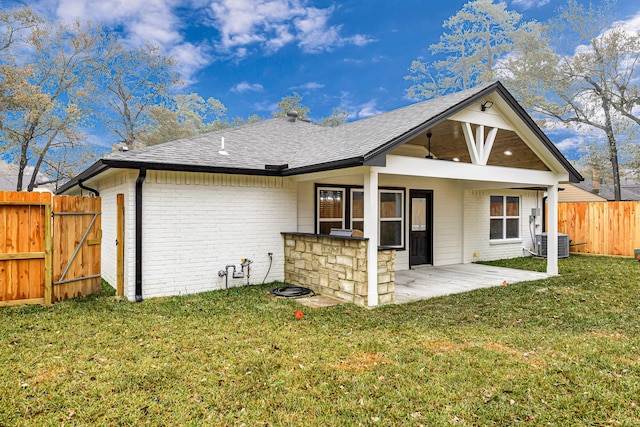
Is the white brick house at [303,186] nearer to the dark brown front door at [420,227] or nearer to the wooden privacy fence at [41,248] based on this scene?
the dark brown front door at [420,227]

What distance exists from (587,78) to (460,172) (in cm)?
1994

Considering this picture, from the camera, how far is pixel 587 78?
21.3 meters

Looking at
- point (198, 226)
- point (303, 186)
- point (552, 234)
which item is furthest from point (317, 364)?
point (552, 234)

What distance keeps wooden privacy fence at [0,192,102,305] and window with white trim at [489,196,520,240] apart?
1088cm

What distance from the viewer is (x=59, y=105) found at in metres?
21.0

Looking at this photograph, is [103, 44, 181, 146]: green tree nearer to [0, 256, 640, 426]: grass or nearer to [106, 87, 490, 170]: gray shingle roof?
[106, 87, 490, 170]: gray shingle roof

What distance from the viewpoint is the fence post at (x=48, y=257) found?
602 centimetres

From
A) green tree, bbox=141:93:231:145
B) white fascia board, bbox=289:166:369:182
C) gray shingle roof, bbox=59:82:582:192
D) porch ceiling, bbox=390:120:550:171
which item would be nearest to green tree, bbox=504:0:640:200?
porch ceiling, bbox=390:120:550:171

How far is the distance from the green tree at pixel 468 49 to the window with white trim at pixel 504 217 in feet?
52.2

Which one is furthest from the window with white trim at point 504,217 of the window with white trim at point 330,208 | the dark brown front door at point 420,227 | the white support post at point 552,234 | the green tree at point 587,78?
the green tree at point 587,78

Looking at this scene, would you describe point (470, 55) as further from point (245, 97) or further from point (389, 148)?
point (245, 97)

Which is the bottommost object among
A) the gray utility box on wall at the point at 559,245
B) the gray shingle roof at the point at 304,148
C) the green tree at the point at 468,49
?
the gray utility box on wall at the point at 559,245

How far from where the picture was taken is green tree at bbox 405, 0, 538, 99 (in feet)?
85.2

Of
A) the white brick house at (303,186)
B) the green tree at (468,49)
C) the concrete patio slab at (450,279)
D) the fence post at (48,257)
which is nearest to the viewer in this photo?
the fence post at (48,257)
